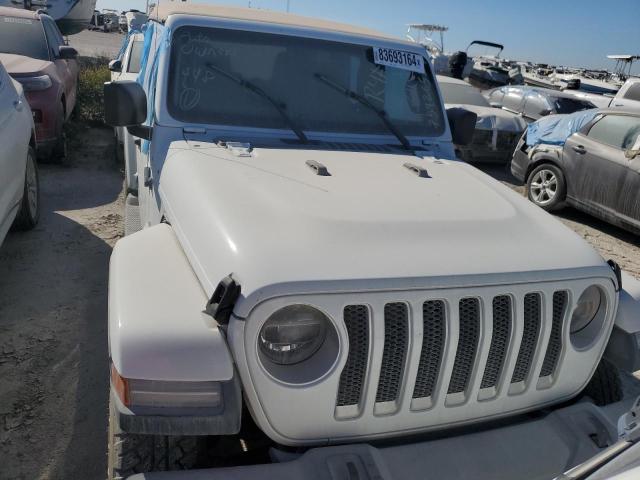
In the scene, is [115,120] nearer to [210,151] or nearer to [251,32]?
[210,151]

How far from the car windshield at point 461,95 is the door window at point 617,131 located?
10.8 ft

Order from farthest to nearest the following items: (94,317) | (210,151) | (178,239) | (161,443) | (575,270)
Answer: (94,317) < (210,151) < (178,239) < (575,270) < (161,443)

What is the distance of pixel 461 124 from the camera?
3.73 metres

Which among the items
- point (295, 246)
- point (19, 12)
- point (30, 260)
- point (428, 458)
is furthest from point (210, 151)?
point (19, 12)

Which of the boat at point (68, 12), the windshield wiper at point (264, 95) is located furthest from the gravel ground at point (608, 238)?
the boat at point (68, 12)

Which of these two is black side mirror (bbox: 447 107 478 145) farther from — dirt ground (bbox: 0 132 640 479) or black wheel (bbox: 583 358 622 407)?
dirt ground (bbox: 0 132 640 479)

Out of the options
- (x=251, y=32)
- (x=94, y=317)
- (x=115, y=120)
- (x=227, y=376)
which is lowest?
(x=94, y=317)

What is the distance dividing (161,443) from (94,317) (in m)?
2.32

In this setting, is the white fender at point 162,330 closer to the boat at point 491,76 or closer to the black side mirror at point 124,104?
the black side mirror at point 124,104

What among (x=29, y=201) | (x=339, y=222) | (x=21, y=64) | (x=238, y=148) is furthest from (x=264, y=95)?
(x=21, y=64)

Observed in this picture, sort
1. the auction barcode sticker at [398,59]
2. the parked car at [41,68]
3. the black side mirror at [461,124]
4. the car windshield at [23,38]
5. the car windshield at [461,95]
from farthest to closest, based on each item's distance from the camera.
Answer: the car windshield at [461,95] → the car windshield at [23,38] → the parked car at [41,68] → the black side mirror at [461,124] → the auction barcode sticker at [398,59]

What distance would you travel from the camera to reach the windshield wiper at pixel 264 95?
3139 mm

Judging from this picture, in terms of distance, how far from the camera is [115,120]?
9.87 feet

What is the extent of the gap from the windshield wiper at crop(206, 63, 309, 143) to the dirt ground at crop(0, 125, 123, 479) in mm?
1795
